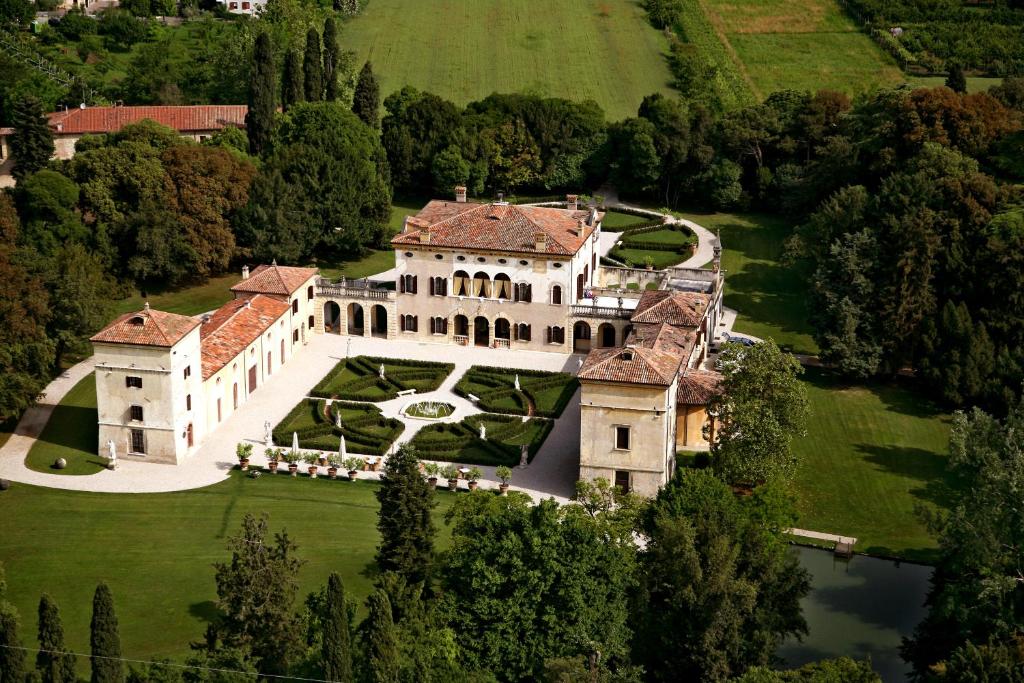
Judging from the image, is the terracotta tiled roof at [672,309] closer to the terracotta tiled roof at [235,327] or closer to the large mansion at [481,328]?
the large mansion at [481,328]

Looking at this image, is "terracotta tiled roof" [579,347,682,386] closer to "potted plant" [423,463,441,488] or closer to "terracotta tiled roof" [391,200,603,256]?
"potted plant" [423,463,441,488]

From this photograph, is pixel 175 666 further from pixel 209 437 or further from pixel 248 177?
pixel 248 177

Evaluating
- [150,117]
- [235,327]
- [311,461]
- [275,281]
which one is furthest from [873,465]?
[150,117]

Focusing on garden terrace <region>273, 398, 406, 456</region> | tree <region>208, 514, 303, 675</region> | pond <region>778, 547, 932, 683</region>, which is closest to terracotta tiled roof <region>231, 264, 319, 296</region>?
garden terrace <region>273, 398, 406, 456</region>

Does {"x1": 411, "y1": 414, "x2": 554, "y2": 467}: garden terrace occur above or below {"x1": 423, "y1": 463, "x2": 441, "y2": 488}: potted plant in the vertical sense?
below

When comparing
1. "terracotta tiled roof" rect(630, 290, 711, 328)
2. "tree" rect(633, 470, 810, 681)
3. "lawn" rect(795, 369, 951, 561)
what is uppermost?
"terracotta tiled roof" rect(630, 290, 711, 328)
